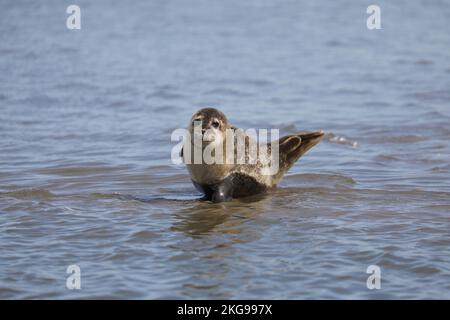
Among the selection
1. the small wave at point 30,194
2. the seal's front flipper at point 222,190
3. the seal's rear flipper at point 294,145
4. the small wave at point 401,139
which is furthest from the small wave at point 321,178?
the small wave at point 30,194

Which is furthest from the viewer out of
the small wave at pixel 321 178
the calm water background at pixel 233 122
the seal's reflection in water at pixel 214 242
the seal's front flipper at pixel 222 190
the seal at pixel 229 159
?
the small wave at pixel 321 178

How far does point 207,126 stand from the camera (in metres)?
7.79

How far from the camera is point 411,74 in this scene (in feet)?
51.5

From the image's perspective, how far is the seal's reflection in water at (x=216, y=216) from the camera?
737 cm

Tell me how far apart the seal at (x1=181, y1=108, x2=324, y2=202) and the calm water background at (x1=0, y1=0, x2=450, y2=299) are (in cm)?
19

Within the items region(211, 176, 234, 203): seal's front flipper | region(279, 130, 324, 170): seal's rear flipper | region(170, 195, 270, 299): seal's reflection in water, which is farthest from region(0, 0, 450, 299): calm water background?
region(279, 130, 324, 170): seal's rear flipper

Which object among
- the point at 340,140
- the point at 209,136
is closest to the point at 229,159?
the point at 209,136

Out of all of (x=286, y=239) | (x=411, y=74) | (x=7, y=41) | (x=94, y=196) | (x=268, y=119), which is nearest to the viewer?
(x=286, y=239)

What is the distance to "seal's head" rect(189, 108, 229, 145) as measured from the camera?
7777mm

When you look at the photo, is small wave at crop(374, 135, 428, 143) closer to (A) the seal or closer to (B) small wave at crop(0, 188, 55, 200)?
(A) the seal

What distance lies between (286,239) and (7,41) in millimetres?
12256

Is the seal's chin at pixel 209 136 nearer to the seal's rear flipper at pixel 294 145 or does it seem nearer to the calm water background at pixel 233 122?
the calm water background at pixel 233 122
